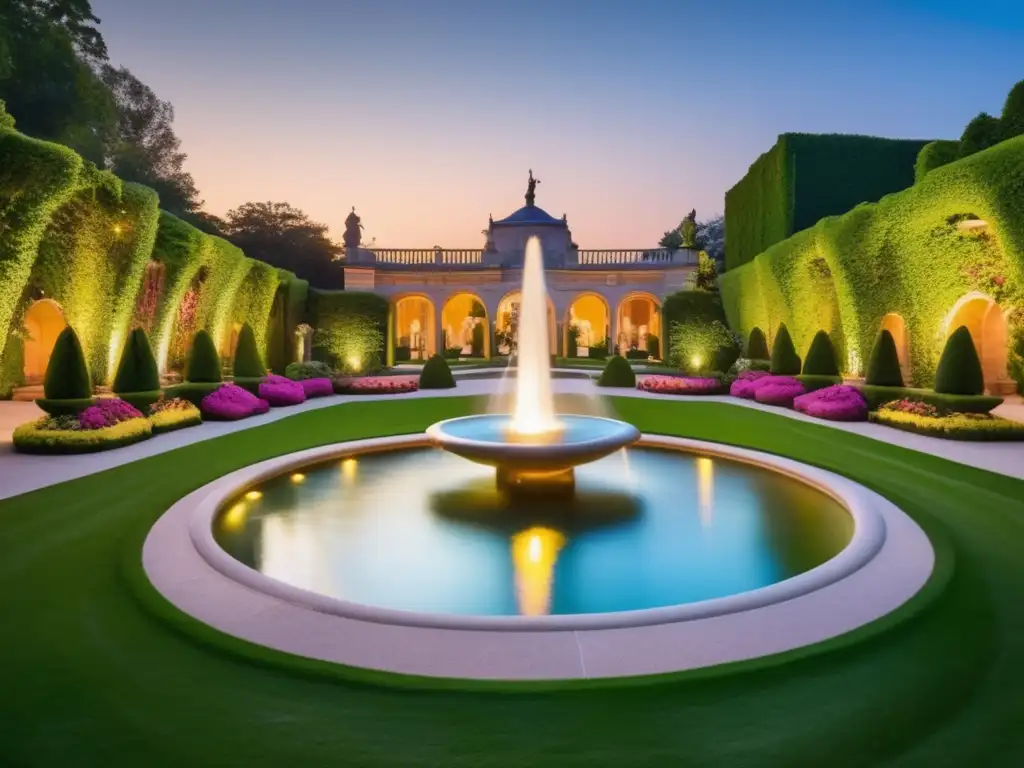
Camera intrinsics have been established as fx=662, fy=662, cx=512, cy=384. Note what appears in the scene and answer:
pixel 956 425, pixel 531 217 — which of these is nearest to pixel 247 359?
pixel 956 425

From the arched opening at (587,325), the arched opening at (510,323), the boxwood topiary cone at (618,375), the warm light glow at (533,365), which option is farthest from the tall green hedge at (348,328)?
the arched opening at (587,325)

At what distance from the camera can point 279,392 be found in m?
21.4

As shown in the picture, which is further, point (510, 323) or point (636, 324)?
point (636, 324)

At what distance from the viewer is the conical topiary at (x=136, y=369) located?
15531mm

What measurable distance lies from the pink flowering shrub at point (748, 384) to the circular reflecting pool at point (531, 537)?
40.4 ft

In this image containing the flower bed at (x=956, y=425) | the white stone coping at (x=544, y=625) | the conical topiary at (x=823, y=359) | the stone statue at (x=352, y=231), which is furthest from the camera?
the stone statue at (x=352, y=231)

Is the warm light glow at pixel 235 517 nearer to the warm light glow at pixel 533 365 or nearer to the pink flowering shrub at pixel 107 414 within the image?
the warm light glow at pixel 533 365

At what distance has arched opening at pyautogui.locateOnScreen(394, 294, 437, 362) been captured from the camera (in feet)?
166

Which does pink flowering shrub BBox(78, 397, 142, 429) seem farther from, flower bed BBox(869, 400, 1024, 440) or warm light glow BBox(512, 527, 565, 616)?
flower bed BBox(869, 400, 1024, 440)

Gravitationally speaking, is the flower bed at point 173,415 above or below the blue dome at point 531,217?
below

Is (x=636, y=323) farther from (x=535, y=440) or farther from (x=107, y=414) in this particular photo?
(x=535, y=440)

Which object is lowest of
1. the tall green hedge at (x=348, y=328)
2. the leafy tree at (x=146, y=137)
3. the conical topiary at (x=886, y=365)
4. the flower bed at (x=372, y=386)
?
the flower bed at (x=372, y=386)

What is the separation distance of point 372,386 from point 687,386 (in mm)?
11816

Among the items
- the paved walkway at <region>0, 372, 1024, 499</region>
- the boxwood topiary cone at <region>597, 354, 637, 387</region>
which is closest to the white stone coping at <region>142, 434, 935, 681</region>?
the paved walkway at <region>0, 372, 1024, 499</region>
